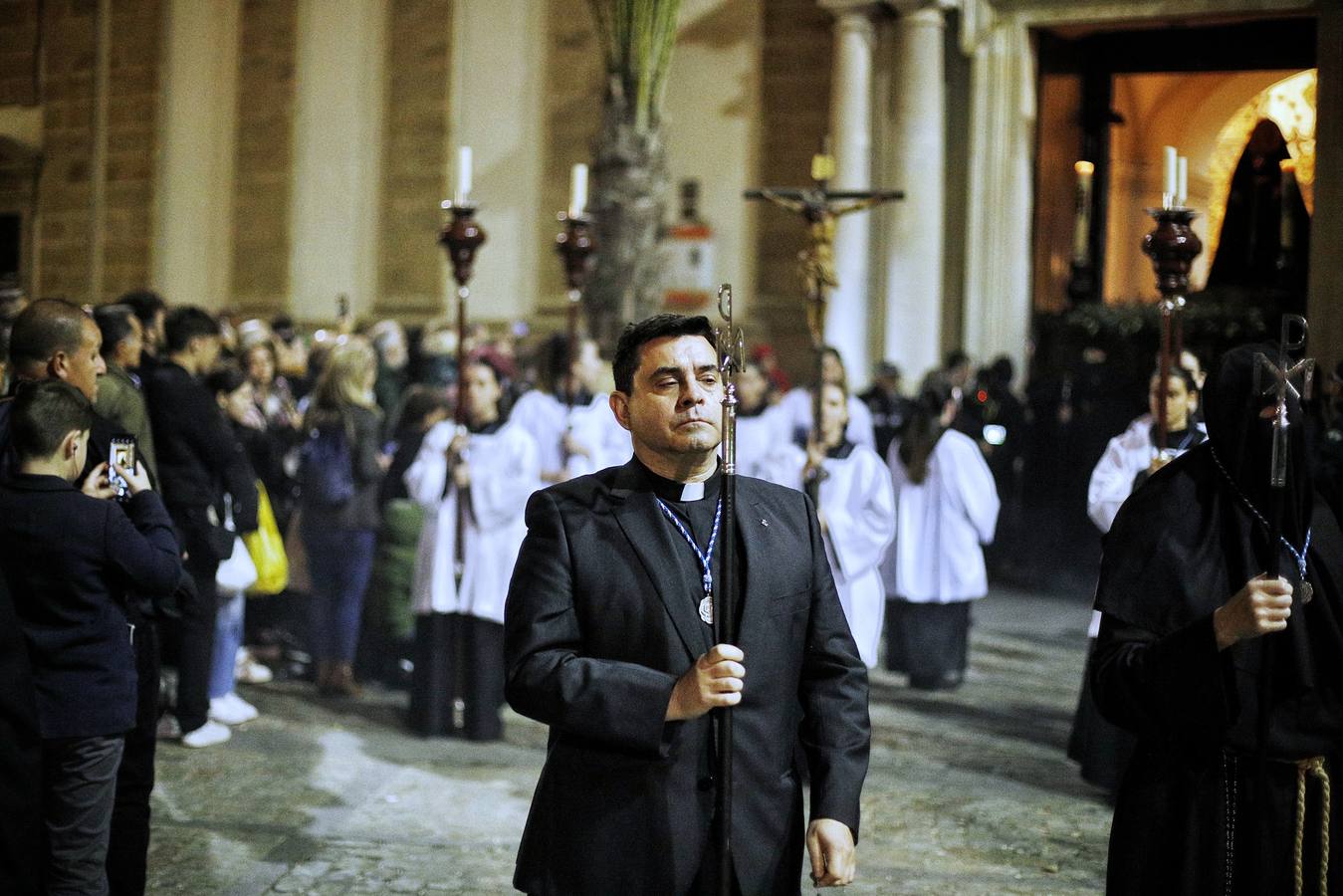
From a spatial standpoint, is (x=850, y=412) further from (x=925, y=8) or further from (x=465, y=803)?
(x=465, y=803)

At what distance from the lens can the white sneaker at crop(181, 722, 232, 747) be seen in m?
7.88

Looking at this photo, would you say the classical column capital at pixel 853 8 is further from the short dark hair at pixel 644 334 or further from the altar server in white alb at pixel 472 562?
the short dark hair at pixel 644 334

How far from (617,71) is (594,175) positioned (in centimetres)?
97

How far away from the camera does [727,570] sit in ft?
9.81

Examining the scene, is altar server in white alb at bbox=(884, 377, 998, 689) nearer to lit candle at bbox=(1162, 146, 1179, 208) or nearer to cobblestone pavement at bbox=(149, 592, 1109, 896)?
cobblestone pavement at bbox=(149, 592, 1109, 896)

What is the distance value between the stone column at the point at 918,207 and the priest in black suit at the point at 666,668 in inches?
451

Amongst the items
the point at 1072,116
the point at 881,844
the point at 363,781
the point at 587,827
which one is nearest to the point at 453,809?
the point at 363,781

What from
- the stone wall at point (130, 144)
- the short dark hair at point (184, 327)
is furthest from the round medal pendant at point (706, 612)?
the stone wall at point (130, 144)

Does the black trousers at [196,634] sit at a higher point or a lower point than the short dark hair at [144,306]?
lower

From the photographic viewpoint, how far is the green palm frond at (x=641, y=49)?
14789mm

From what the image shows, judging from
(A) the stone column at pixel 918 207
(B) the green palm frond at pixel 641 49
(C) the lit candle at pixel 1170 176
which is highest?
(B) the green palm frond at pixel 641 49

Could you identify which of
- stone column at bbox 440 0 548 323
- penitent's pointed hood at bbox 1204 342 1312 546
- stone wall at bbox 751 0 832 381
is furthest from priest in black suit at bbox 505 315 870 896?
stone column at bbox 440 0 548 323

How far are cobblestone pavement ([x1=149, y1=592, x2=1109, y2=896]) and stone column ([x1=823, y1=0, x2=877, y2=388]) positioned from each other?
240 inches

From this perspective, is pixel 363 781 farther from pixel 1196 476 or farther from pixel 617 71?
pixel 617 71
